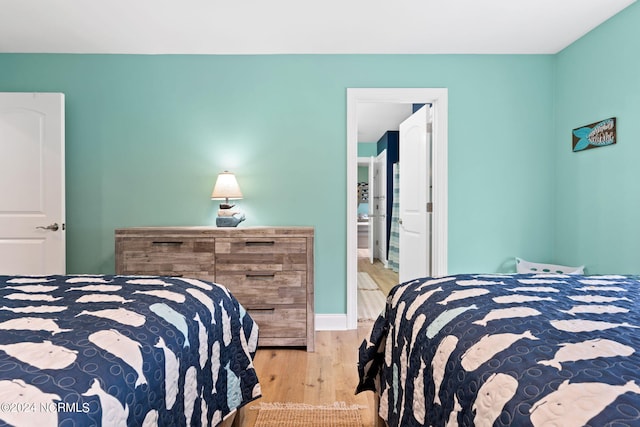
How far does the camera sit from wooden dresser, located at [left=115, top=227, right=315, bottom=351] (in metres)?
2.84

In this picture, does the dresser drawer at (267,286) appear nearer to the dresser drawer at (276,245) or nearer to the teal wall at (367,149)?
the dresser drawer at (276,245)

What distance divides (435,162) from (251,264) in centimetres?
174

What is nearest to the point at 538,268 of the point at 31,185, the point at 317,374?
the point at 317,374

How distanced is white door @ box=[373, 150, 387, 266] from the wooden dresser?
4512mm

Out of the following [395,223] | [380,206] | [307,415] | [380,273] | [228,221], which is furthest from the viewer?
[380,206]

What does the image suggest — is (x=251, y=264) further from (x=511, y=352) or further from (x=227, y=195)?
Answer: (x=511, y=352)

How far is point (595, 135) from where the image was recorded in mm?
2756

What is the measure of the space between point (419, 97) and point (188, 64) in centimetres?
195

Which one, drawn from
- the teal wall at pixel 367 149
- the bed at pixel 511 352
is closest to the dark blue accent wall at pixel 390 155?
→ the teal wall at pixel 367 149

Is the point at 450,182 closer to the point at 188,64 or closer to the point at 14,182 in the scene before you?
the point at 188,64

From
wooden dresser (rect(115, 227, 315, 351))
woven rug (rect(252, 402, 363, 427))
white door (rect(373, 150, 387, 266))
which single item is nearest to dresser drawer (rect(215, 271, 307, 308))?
wooden dresser (rect(115, 227, 315, 351))

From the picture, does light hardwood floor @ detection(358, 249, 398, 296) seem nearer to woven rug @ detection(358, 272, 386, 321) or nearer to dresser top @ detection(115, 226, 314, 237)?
woven rug @ detection(358, 272, 386, 321)

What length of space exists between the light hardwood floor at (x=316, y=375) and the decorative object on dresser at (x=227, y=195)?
39.1 inches

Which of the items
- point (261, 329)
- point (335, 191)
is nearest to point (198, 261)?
point (261, 329)
